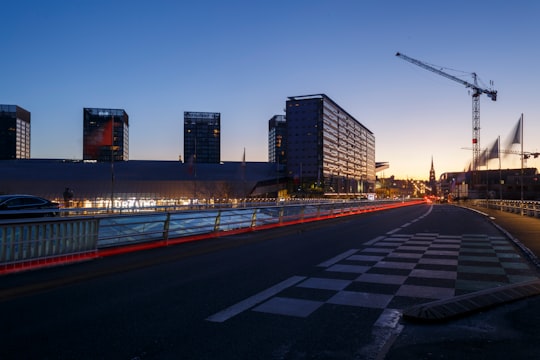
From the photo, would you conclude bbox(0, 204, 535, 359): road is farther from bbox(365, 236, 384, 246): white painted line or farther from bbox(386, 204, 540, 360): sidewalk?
bbox(365, 236, 384, 246): white painted line

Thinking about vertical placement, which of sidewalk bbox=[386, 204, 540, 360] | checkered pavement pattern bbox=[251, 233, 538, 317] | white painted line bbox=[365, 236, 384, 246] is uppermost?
sidewalk bbox=[386, 204, 540, 360]

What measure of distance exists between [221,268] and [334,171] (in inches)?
7361

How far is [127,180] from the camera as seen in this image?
110500 millimetres

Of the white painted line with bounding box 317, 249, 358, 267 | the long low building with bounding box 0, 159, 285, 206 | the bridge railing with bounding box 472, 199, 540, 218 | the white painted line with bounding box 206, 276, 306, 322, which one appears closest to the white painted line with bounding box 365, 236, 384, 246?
the white painted line with bounding box 317, 249, 358, 267

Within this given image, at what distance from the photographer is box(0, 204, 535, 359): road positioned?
4.81 meters

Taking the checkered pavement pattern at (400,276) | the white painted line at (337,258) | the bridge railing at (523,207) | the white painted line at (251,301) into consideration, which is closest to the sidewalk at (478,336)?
the checkered pavement pattern at (400,276)

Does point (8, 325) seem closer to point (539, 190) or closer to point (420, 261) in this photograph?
point (420, 261)

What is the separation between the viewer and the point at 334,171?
19475 cm

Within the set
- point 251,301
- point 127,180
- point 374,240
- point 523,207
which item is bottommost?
point 374,240

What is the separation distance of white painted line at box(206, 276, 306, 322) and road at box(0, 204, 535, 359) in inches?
0.6

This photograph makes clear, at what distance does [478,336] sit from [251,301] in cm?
315

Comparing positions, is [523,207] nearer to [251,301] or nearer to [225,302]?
[251,301]

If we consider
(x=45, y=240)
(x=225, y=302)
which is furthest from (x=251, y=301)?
(x=45, y=240)

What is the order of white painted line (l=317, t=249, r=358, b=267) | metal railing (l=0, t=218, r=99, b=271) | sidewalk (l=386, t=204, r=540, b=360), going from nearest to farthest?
sidewalk (l=386, t=204, r=540, b=360), metal railing (l=0, t=218, r=99, b=271), white painted line (l=317, t=249, r=358, b=267)
